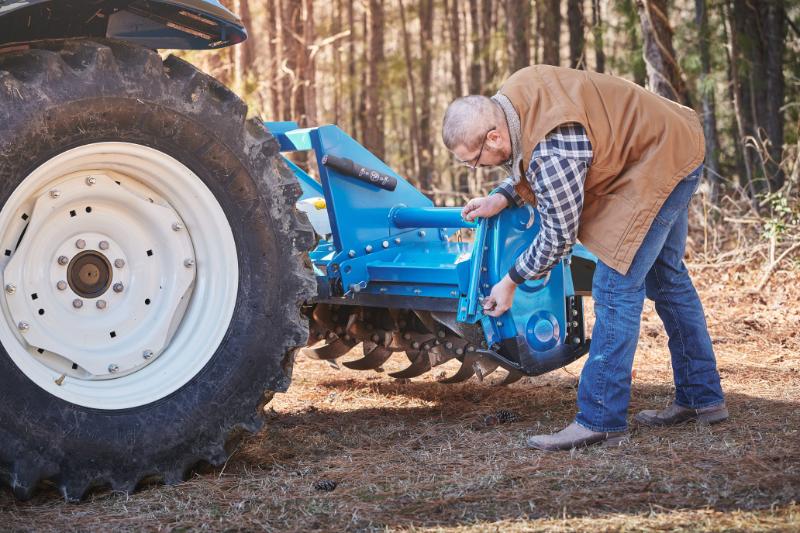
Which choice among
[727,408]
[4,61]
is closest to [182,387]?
[4,61]

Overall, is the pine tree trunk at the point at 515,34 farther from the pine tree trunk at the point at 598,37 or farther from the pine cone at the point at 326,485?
the pine cone at the point at 326,485

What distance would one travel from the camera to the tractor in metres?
2.85

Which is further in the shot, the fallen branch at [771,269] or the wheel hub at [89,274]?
the fallen branch at [771,269]

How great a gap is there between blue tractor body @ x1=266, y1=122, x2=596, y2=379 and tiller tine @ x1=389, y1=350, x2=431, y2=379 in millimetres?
161

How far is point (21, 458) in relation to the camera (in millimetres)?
2789

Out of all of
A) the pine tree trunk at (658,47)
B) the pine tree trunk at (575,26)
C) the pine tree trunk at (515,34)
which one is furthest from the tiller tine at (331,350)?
the pine tree trunk at (575,26)

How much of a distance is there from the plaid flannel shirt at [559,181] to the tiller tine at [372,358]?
4.63ft

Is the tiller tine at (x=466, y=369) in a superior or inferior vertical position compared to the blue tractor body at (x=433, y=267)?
inferior

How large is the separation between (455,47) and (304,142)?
14.6 metres

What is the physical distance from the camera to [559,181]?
326 centimetres

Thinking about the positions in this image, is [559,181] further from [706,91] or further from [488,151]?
[706,91]

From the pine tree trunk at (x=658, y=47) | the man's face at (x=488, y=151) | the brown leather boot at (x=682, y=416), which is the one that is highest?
the pine tree trunk at (x=658, y=47)

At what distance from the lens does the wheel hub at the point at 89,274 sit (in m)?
3.12

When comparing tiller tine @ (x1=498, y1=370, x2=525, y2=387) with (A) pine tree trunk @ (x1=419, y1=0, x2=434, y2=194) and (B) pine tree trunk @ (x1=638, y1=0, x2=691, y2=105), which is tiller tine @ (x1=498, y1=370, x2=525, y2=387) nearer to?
(B) pine tree trunk @ (x1=638, y1=0, x2=691, y2=105)
